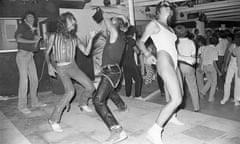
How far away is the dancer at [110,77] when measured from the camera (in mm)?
2816

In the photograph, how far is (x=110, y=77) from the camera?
9.56 ft

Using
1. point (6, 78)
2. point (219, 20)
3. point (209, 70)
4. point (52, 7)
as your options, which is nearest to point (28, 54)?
point (6, 78)

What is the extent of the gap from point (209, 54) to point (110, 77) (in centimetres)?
326

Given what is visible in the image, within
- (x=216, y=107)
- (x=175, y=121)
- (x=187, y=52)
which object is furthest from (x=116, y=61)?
(x=216, y=107)

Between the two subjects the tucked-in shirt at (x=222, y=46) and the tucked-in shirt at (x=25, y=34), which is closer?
the tucked-in shirt at (x=25, y=34)

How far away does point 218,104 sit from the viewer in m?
5.36

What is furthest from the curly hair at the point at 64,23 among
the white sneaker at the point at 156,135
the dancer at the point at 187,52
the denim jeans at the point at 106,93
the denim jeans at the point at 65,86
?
the dancer at the point at 187,52

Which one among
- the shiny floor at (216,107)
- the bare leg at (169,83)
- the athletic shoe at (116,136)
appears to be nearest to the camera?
the bare leg at (169,83)

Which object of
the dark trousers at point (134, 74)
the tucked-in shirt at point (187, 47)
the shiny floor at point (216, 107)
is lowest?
the shiny floor at point (216, 107)

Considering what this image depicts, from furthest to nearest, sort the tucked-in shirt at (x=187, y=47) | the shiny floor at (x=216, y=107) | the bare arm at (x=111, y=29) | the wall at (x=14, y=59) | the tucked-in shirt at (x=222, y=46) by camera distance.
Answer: the tucked-in shirt at (x=222, y=46), the wall at (x=14, y=59), the shiny floor at (x=216, y=107), the tucked-in shirt at (x=187, y=47), the bare arm at (x=111, y=29)

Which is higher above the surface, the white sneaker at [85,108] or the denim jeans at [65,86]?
the denim jeans at [65,86]

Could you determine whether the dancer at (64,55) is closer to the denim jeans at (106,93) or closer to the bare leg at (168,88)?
the denim jeans at (106,93)

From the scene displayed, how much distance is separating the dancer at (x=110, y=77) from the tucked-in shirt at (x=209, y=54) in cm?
306

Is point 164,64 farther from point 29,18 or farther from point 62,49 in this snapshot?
point 29,18
